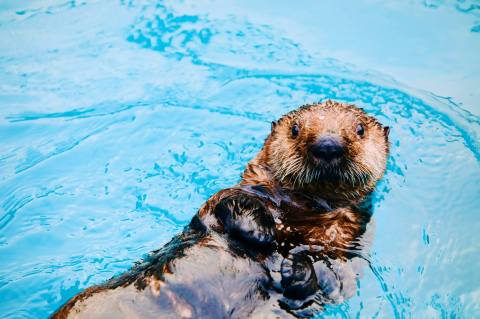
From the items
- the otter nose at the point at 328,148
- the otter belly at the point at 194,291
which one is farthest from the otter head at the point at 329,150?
the otter belly at the point at 194,291

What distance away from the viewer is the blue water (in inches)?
202

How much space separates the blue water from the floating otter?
0.58 metres

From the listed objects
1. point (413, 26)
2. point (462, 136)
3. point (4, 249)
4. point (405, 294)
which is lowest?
point (4, 249)

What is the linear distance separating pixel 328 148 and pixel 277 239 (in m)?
0.81

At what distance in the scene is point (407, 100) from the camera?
773 centimetres

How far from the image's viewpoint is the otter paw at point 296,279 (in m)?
3.61

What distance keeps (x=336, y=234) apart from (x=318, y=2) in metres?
6.72

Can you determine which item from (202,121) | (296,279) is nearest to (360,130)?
(296,279)

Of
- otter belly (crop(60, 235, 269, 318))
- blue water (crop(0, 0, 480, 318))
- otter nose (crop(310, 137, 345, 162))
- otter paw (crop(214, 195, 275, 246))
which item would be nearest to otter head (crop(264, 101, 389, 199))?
otter nose (crop(310, 137, 345, 162))

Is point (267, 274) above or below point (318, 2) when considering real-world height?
below

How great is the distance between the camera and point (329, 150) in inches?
165

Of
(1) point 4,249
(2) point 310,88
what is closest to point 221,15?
(2) point 310,88

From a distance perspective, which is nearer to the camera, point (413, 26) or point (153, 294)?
point (153, 294)

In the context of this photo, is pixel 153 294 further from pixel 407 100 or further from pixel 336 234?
pixel 407 100
